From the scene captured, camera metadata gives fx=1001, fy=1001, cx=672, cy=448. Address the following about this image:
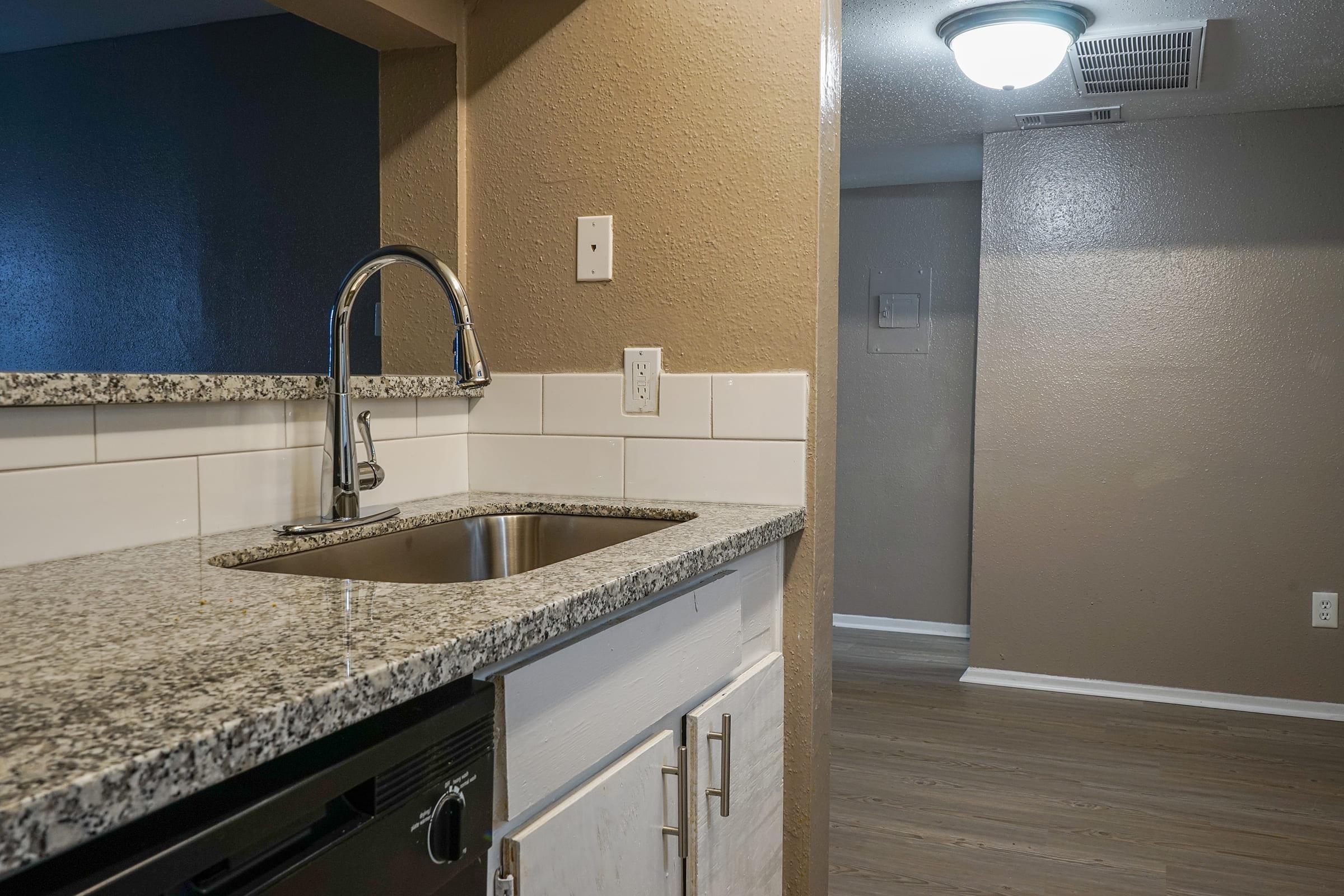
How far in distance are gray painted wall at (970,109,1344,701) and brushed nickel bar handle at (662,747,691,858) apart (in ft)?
8.84

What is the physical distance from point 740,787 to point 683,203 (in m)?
0.88

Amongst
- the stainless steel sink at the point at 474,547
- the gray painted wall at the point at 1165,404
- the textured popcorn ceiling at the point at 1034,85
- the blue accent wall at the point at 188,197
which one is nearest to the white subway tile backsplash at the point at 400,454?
the stainless steel sink at the point at 474,547

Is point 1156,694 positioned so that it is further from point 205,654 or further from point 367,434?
point 205,654

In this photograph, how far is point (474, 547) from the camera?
1502 millimetres

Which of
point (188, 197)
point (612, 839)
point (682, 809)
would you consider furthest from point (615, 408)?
point (188, 197)

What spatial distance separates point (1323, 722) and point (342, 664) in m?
3.53

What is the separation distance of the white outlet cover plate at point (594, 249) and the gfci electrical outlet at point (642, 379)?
0.14 meters

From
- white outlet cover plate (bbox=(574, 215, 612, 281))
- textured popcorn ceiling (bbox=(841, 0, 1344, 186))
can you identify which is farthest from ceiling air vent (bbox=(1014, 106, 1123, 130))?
white outlet cover plate (bbox=(574, 215, 612, 281))

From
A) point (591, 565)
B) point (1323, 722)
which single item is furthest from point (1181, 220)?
point (591, 565)

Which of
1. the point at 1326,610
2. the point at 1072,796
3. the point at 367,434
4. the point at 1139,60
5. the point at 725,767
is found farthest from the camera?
the point at 1326,610

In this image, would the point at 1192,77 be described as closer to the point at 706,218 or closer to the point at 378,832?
the point at 706,218

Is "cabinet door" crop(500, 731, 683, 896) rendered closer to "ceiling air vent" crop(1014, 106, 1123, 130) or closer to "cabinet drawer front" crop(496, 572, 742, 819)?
"cabinet drawer front" crop(496, 572, 742, 819)

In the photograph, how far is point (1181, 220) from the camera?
333 centimetres

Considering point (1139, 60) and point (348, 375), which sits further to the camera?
point (1139, 60)
